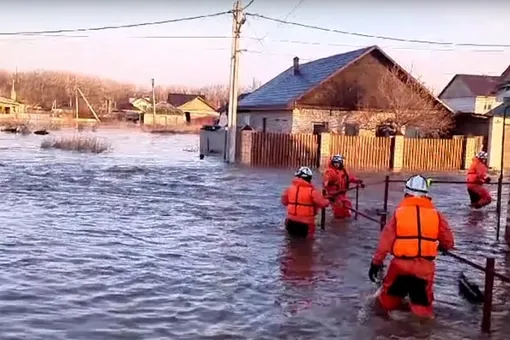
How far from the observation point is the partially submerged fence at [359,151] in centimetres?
3192

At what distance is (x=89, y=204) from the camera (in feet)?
54.9

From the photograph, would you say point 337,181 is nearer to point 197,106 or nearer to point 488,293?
point 488,293

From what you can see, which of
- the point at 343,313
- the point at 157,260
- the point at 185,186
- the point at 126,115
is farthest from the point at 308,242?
the point at 126,115

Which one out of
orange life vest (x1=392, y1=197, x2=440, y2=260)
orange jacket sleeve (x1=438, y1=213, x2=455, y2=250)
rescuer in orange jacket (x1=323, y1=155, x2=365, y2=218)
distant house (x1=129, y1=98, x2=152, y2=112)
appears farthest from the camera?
distant house (x1=129, y1=98, x2=152, y2=112)

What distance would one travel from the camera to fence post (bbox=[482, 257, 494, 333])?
6.87m

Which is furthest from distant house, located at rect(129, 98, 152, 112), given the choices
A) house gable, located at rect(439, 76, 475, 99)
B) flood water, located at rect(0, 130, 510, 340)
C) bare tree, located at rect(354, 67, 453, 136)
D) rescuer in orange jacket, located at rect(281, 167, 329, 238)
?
rescuer in orange jacket, located at rect(281, 167, 329, 238)

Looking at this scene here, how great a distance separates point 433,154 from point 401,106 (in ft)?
10.1

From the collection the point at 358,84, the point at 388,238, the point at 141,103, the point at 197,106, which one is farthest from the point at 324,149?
the point at 141,103

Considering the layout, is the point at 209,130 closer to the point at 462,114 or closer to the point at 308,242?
the point at 462,114

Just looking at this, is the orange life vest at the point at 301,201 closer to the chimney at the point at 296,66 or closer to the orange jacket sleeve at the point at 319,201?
the orange jacket sleeve at the point at 319,201

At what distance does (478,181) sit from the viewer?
696 inches

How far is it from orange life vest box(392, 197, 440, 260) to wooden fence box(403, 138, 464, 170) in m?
26.5

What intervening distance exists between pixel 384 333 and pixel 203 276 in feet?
9.80

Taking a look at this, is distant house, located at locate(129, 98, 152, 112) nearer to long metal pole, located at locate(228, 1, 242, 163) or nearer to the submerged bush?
the submerged bush
